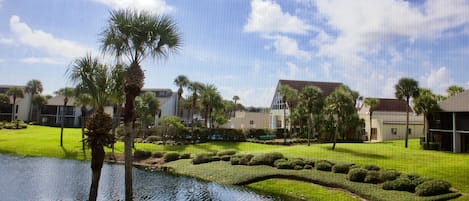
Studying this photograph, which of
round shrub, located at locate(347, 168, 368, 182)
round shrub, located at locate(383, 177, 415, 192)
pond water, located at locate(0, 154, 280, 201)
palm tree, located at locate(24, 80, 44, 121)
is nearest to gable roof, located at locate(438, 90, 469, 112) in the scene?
round shrub, located at locate(347, 168, 368, 182)

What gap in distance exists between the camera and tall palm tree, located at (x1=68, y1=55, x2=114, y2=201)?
16062 mm

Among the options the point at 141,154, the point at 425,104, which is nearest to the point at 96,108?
the point at 141,154

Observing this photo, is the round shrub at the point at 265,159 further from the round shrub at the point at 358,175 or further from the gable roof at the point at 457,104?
the gable roof at the point at 457,104

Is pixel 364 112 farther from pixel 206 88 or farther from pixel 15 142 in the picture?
pixel 15 142

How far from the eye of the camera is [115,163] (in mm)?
36062

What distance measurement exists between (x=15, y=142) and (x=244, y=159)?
1230 inches

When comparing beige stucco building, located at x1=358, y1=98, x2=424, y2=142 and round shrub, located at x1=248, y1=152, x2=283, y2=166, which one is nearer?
round shrub, located at x1=248, y1=152, x2=283, y2=166

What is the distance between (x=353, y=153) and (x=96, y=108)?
2769 centimetres

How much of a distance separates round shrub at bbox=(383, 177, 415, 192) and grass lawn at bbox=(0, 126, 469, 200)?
2.88 meters

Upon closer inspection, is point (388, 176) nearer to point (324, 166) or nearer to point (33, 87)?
point (324, 166)

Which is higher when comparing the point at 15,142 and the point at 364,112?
the point at 364,112

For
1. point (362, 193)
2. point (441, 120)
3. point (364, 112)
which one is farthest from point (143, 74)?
point (364, 112)

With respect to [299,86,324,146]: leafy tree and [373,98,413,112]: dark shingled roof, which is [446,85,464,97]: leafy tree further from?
[299,86,324,146]: leafy tree

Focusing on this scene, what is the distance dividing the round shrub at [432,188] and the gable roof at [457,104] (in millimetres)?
19603
